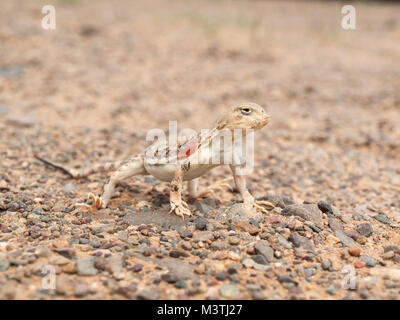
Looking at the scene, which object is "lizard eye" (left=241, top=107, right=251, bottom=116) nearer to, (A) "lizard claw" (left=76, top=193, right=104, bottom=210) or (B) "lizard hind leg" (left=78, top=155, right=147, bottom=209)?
(B) "lizard hind leg" (left=78, top=155, right=147, bottom=209)

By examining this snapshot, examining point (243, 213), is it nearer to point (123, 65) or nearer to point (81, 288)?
point (81, 288)

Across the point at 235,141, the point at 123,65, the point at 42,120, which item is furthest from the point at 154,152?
the point at 123,65

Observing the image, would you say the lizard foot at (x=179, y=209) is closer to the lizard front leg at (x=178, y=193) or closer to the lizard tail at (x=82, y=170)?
the lizard front leg at (x=178, y=193)

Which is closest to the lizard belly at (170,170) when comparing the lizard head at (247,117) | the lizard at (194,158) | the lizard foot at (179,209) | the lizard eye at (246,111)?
the lizard at (194,158)
